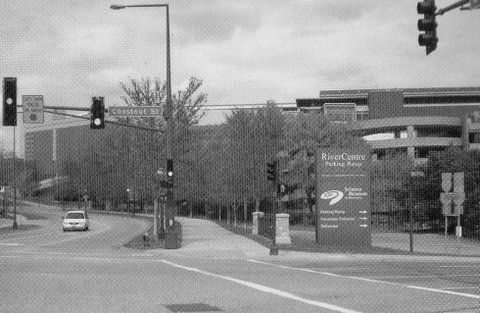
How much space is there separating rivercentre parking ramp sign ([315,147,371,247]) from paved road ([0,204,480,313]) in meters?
4.90

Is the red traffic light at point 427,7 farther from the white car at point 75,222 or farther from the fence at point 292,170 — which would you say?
the white car at point 75,222

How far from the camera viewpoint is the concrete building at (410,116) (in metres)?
88.2

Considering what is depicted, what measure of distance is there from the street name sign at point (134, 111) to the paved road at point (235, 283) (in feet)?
18.0

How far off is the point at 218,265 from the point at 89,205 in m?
115

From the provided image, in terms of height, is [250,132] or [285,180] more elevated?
[250,132]

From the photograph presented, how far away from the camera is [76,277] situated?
18453mm

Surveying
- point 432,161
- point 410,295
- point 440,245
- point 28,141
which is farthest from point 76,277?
point 28,141

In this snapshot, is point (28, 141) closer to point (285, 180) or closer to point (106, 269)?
point (285, 180)

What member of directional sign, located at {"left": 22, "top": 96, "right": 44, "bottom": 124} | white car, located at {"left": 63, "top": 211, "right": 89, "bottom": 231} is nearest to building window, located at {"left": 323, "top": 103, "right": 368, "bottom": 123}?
white car, located at {"left": 63, "top": 211, "right": 89, "bottom": 231}

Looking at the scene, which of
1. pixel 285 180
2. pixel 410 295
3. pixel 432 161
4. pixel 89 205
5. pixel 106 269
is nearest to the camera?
pixel 410 295

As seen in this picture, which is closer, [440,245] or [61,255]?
[61,255]

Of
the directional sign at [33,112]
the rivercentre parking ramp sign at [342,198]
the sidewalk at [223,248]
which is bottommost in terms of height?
the sidewalk at [223,248]

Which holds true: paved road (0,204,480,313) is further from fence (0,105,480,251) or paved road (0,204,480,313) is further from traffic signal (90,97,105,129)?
fence (0,105,480,251)

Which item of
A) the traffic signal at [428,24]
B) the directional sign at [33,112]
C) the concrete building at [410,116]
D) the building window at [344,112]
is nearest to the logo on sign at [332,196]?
the directional sign at [33,112]
